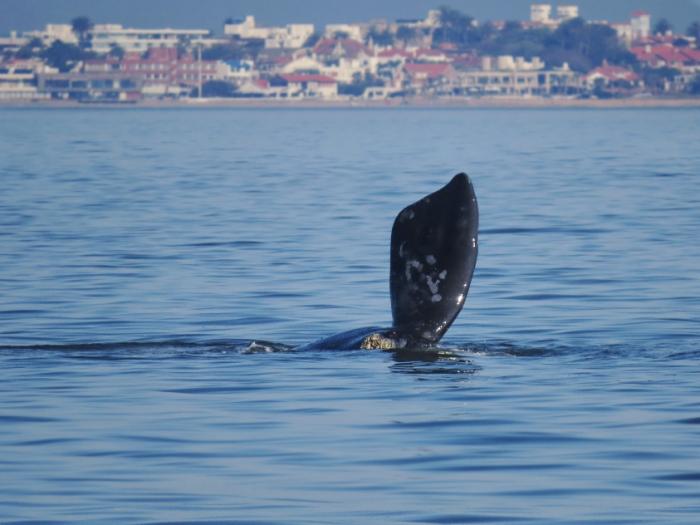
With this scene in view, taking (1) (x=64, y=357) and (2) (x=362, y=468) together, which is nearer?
(2) (x=362, y=468)

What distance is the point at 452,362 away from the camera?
12883 mm

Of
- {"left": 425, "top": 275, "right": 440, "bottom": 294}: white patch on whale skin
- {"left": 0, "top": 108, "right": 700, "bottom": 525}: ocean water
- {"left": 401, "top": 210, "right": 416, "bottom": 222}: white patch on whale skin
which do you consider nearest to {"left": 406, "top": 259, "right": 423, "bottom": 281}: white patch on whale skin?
{"left": 425, "top": 275, "right": 440, "bottom": 294}: white patch on whale skin

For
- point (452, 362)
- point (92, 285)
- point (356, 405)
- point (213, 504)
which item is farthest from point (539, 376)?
point (92, 285)

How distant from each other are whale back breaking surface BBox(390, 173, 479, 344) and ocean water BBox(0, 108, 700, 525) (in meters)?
0.61

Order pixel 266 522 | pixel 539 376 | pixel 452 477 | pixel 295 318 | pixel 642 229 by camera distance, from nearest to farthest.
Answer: pixel 266 522 → pixel 452 477 → pixel 539 376 → pixel 295 318 → pixel 642 229

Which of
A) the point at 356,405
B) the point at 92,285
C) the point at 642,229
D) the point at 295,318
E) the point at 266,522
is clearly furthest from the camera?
the point at 642,229

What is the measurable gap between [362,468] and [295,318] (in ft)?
22.1

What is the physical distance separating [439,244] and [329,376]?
1.21 m

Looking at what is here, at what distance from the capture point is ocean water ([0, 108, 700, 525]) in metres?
9.10

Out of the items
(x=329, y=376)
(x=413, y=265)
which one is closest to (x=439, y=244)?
(x=413, y=265)

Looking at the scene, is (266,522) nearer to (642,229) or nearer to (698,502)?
(698,502)

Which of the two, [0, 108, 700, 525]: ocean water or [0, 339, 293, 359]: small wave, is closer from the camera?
[0, 108, 700, 525]: ocean water

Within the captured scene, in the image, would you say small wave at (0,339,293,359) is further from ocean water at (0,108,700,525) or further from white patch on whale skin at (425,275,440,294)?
white patch on whale skin at (425,275,440,294)

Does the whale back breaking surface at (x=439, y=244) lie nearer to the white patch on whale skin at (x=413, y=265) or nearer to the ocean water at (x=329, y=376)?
the white patch on whale skin at (x=413, y=265)
